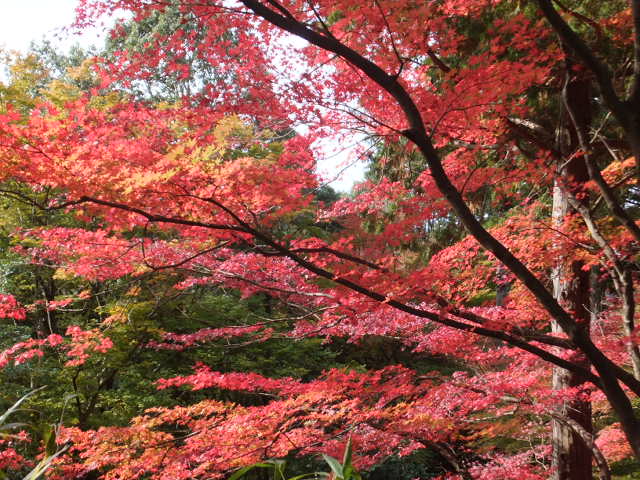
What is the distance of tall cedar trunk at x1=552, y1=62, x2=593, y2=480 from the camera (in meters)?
4.47

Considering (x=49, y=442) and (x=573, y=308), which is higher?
(x=573, y=308)

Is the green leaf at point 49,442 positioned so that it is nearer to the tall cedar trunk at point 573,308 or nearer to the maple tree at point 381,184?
the maple tree at point 381,184

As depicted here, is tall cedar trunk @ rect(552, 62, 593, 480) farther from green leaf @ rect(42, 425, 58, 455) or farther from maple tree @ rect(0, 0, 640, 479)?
green leaf @ rect(42, 425, 58, 455)

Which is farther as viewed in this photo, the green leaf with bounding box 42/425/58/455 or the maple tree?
the maple tree

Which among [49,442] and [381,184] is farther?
[381,184]

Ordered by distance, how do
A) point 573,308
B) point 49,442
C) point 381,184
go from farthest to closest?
point 381,184, point 573,308, point 49,442

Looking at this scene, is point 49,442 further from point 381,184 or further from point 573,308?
point 381,184

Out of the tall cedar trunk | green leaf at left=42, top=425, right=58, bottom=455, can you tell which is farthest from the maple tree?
green leaf at left=42, top=425, right=58, bottom=455

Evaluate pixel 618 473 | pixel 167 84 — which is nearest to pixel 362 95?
pixel 618 473

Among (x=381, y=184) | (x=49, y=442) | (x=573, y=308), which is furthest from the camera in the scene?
(x=381, y=184)

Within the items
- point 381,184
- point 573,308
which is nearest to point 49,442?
point 573,308

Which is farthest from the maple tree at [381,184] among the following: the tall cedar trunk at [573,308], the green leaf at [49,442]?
the green leaf at [49,442]

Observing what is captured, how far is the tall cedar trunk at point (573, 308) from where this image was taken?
4473mm

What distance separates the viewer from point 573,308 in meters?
4.67
